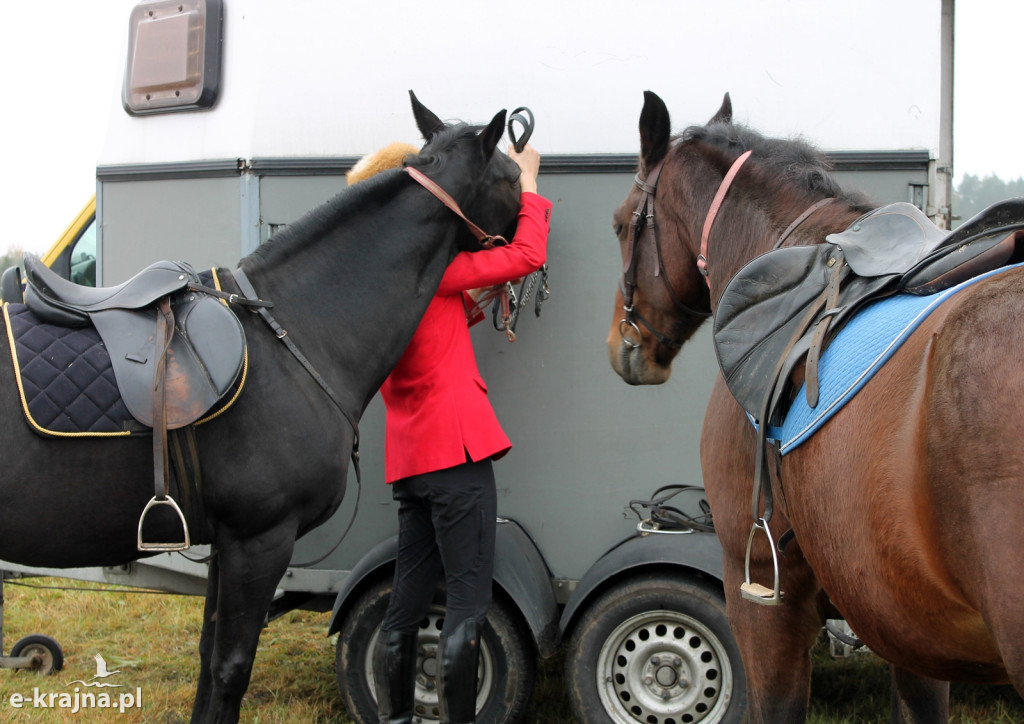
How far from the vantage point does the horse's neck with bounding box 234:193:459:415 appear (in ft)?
8.75

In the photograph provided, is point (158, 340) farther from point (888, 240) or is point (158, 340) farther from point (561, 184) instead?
point (888, 240)

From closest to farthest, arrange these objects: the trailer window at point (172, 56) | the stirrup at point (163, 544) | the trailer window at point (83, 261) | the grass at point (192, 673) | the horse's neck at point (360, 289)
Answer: the stirrup at point (163, 544) → the horse's neck at point (360, 289) → the trailer window at point (172, 56) → the grass at point (192, 673) → the trailer window at point (83, 261)

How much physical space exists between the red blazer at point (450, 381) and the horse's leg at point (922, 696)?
4.39 feet

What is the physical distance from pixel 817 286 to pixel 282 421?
5.09 feet

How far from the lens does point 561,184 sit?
3.26m

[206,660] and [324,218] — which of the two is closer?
[206,660]

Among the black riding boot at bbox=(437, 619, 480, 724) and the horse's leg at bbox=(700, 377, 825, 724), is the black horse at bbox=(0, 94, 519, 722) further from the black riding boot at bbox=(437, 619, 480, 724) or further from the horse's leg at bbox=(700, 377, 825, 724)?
the horse's leg at bbox=(700, 377, 825, 724)

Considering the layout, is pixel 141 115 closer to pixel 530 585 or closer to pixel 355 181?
pixel 355 181

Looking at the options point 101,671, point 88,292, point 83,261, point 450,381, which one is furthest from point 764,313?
point 83,261

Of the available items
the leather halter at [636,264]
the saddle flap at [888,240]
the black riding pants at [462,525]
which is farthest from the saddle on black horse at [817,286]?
the black riding pants at [462,525]

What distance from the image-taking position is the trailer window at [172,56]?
Result: 3.37m

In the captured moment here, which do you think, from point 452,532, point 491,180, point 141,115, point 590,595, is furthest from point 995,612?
point 141,115

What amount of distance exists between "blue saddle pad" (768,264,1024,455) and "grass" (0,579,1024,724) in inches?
88.2

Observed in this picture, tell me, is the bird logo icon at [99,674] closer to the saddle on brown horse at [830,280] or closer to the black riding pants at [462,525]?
the black riding pants at [462,525]
